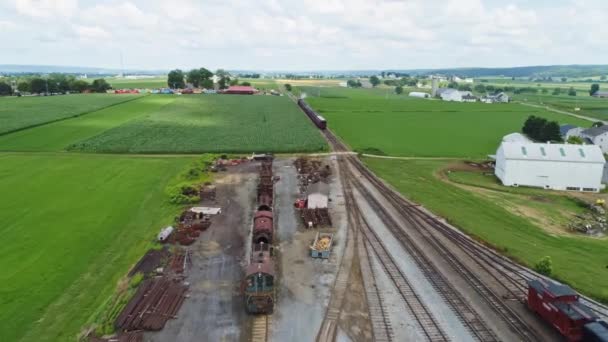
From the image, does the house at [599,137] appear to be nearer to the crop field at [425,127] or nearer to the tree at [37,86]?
the crop field at [425,127]

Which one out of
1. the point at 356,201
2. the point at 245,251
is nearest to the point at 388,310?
the point at 245,251

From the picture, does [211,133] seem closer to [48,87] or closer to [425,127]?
[425,127]

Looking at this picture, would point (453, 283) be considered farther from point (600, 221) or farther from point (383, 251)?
point (600, 221)

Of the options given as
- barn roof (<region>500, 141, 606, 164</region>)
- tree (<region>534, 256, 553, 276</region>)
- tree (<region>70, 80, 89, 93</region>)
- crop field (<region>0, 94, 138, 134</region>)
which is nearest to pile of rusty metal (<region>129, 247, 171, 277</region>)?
tree (<region>534, 256, 553, 276</region>)

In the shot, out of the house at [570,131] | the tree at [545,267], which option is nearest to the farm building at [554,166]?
the tree at [545,267]

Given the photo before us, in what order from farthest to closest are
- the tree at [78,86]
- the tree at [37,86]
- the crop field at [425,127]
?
the tree at [78,86], the tree at [37,86], the crop field at [425,127]
